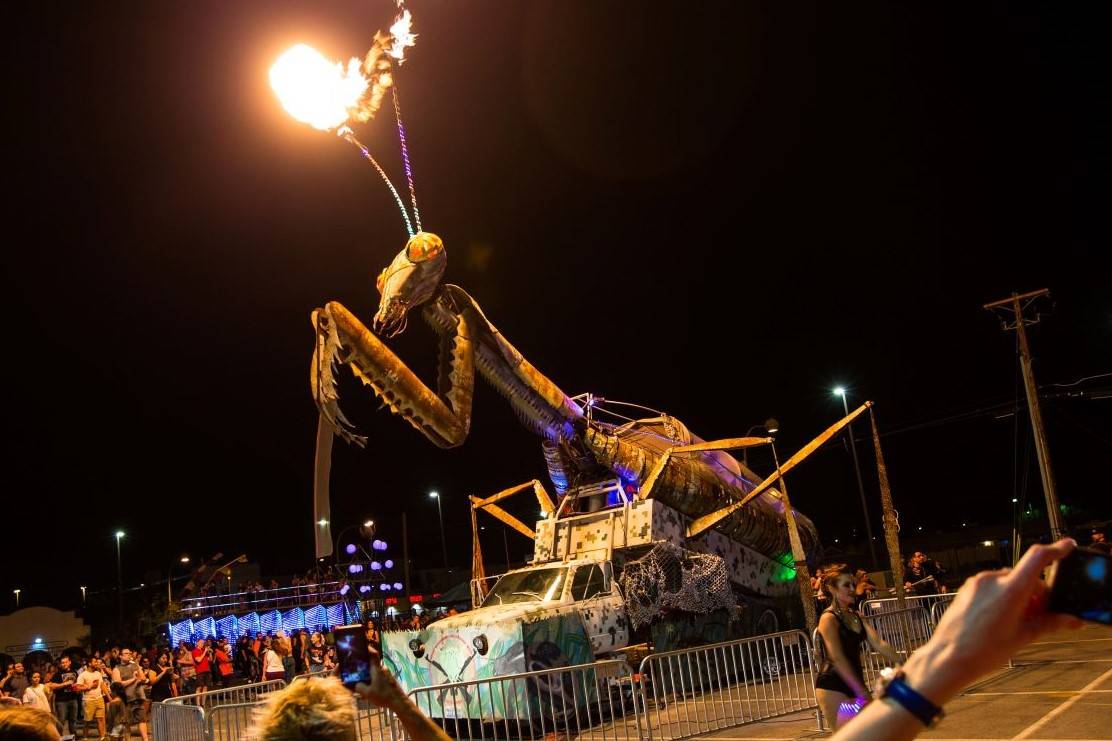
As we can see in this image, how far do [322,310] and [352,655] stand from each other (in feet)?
27.2

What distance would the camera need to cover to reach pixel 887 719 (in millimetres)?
1480

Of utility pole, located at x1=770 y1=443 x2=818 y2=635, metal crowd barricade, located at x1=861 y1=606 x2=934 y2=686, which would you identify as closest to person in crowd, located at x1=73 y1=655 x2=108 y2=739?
utility pole, located at x1=770 y1=443 x2=818 y2=635

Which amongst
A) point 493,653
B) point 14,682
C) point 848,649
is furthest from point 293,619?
point 848,649

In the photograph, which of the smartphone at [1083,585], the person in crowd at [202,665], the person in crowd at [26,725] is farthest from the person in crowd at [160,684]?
Result: the smartphone at [1083,585]

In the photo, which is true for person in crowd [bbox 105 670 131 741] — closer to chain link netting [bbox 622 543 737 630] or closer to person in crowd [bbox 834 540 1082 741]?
chain link netting [bbox 622 543 737 630]

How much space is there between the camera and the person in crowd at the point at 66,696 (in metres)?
18.1

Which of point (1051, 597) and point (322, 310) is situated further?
point (322, 310)

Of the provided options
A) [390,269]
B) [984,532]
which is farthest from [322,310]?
[984,532]

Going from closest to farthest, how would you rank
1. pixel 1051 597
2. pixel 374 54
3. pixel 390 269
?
pixel 1051 597 → pixel 374 54 → pixel 390 269

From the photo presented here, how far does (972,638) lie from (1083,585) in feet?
0.65

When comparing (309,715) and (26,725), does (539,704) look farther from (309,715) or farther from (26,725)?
(309,715)

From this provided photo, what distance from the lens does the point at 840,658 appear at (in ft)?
19.2

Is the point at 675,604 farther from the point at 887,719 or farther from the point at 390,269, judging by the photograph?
the point at 887,719

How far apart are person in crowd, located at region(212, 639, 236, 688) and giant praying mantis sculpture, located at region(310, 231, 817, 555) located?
12.6 metres
